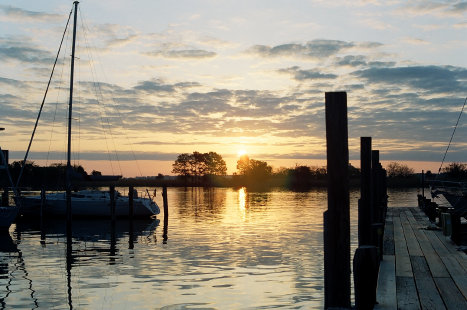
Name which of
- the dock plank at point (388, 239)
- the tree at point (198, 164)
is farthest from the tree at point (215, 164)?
the dock plank at point (388, 239)

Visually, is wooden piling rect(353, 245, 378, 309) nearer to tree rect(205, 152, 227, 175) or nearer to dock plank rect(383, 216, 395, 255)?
dock plank rect(383, 216, 395, 255)

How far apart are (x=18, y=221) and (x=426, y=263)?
3969 cm

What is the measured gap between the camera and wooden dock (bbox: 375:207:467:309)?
8625mm

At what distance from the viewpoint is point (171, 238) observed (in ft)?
99.1

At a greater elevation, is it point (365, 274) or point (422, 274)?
point (365, 274)

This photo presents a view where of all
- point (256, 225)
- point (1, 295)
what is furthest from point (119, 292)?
point (256, 225)

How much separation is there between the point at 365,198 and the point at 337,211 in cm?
319

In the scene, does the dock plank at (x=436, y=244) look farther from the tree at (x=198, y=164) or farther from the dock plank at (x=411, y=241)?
the tree at (x=198, y=164)

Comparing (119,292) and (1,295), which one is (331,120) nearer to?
(119,292)

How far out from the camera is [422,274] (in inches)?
427

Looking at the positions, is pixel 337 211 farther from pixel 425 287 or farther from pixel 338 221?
pixel 425 287

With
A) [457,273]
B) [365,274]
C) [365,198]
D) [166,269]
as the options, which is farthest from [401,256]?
[166,269]

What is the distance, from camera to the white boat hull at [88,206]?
141 ft

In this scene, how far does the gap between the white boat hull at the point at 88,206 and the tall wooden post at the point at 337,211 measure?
36.8 meters
